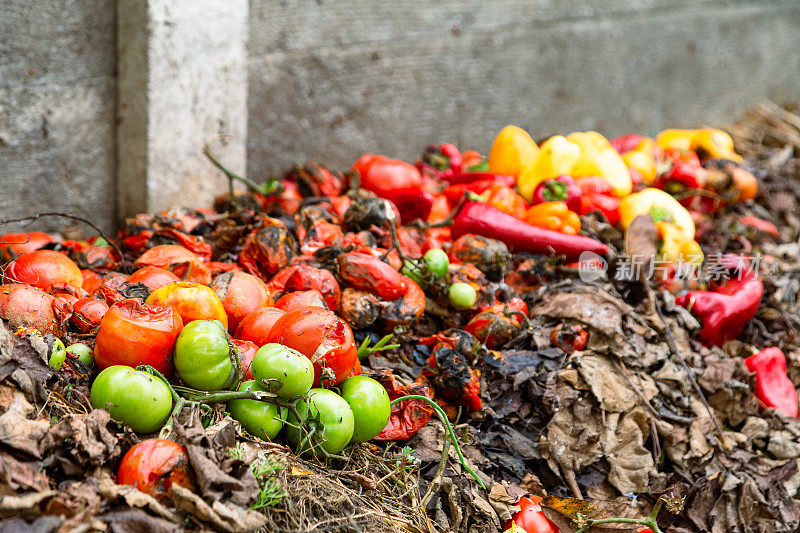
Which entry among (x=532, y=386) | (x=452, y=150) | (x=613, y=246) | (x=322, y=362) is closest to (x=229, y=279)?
(x=322, y=362)

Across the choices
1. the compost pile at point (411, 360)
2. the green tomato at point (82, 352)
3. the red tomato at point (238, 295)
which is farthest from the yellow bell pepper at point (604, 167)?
the green tomato at point (82, 352)

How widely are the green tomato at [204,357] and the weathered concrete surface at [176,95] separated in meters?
1.89

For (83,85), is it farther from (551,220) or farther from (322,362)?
(551,220)

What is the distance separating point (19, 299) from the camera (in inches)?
94.0

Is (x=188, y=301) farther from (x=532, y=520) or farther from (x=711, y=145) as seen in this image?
(x=711, y=145)

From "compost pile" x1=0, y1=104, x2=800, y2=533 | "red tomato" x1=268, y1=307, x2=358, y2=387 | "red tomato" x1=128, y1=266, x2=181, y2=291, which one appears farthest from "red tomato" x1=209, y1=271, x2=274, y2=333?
"red tomato" x1=268, y1=307, x2=358, y2=387

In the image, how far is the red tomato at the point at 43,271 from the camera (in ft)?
8.97

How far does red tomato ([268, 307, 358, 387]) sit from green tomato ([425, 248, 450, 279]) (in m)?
0.89

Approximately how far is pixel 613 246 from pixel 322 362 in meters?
2.43

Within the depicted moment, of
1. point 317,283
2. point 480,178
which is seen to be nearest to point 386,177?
point 480,178

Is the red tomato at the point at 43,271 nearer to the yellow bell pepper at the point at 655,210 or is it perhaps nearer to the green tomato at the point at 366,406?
the green tomato at the point at 366,406

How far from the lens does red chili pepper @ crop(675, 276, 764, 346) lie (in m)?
3.84

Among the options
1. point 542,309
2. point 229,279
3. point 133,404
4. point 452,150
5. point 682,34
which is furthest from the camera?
point 682,34

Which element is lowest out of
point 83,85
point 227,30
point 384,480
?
point 384,480
